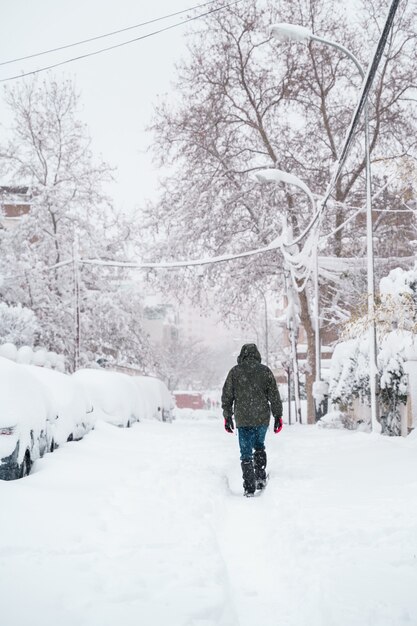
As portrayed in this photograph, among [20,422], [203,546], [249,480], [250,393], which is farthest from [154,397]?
[203,546]

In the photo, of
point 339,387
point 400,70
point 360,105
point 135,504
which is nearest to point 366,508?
point 135,504

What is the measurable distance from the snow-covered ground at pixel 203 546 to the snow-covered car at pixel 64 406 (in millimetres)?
567

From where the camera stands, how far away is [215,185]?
2250 cm

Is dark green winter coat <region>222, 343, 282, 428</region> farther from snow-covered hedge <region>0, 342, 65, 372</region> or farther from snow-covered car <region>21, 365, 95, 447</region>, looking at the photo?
snow-covered hedge <region>0, 342, 65, 372</region>

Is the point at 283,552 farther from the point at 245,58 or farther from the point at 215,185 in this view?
the point at 245,58

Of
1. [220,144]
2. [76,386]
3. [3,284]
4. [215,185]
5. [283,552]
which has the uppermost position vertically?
[220,144]

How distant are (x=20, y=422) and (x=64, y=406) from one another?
101 inches

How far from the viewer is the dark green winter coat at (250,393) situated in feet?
24.5

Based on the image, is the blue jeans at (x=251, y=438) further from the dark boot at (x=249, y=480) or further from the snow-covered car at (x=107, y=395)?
the snow-covered car at (x=107, y=395)

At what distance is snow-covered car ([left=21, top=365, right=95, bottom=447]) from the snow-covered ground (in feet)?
1.86

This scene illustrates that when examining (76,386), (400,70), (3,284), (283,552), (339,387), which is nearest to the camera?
(283,552)

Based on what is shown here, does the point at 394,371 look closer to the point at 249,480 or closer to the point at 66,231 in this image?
the point at 249,480

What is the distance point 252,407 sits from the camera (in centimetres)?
748

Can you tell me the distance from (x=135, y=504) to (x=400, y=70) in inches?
812
